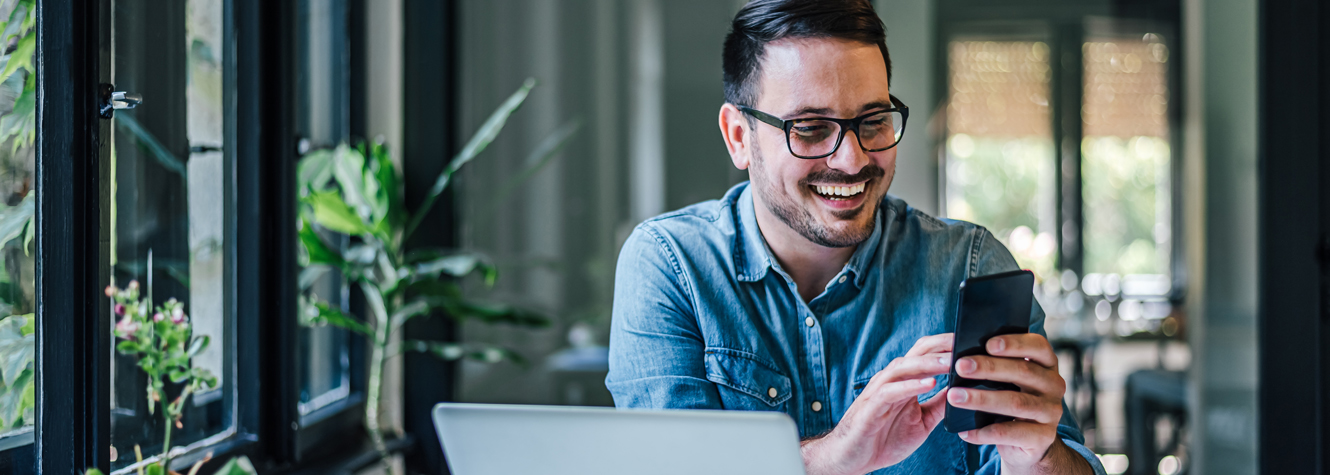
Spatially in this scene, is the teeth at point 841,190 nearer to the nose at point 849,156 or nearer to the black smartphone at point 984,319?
the nose at point 849,156

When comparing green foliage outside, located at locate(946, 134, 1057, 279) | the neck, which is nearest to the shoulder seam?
the neck

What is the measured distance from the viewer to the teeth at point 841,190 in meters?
1.10

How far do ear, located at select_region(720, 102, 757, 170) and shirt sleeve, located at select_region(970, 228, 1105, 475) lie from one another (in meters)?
0.35

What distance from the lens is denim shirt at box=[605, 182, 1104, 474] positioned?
115cm

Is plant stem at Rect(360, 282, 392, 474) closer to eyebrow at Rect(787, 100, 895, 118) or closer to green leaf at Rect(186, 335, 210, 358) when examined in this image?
green leaf at Rect(186, 335, 210, 358)

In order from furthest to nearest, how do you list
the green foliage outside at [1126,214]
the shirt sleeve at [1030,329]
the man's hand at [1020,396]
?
the green foliage outside at [1126,214] < the shirt sleeve at [1030,329] < the man's hand at [1020,396]

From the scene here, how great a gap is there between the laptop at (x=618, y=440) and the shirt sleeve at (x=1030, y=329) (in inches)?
18.3

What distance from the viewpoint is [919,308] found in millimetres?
1182

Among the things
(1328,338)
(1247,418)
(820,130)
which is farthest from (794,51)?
(1247,418)

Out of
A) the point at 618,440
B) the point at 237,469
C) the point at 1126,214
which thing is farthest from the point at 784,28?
the point at 1126,214

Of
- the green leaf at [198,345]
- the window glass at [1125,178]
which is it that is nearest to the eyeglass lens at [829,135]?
the green leaf at [198,345]

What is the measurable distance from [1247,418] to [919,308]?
183 cm

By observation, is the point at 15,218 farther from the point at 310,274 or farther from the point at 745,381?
the point at 745,381

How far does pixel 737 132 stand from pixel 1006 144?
382 cm
